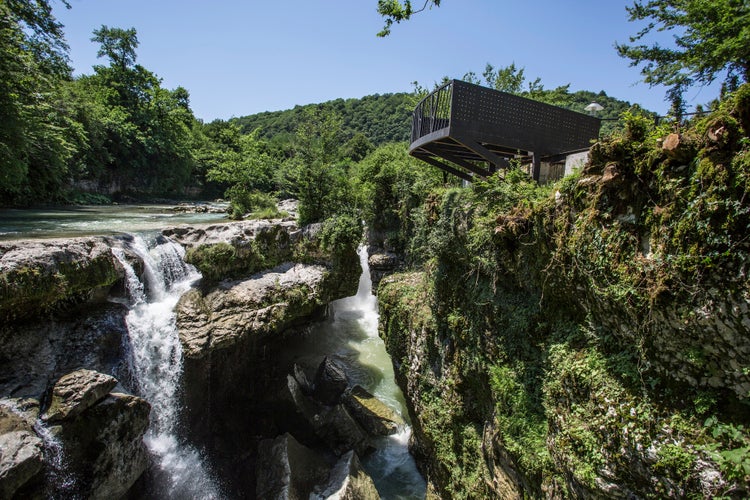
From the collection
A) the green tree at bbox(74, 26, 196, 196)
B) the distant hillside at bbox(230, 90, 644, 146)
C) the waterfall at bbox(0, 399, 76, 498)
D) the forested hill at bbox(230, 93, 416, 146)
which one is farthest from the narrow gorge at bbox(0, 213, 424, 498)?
the forested hill at bbox(230, 93, 416, 146)

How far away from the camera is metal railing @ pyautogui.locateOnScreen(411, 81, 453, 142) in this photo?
24.1 feet

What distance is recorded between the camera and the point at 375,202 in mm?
16703

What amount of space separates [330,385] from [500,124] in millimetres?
10409

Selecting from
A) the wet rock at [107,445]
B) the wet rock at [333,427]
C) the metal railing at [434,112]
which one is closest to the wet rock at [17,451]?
the wet rock at [107,445]

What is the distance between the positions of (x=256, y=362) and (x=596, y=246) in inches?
468

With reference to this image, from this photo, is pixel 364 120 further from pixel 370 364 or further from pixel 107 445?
pixel 107 445

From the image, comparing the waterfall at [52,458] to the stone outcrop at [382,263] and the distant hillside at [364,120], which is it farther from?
the distant hillside at [364,120]

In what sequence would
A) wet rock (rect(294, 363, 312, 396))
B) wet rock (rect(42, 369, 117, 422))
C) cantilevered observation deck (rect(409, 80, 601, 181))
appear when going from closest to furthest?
cantilevered observation deck (rect(409, 80, 601, 181)) → wet rock (rect(42, 369, 117, 422)) → wet rock (rect(294, 363, 312, 396))

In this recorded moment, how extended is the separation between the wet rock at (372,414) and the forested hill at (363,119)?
7629 centimetres

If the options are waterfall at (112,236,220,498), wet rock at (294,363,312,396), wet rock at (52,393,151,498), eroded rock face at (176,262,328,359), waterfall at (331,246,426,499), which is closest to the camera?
wet rock at (52,393,151,498)

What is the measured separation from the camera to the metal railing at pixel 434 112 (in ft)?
24.1

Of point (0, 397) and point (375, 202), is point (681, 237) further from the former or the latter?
point (375, 202)

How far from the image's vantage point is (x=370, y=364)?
15.3m

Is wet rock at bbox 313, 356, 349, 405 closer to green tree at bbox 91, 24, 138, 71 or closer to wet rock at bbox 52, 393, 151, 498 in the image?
wet rock at bbox 52, 393, 151, 498
